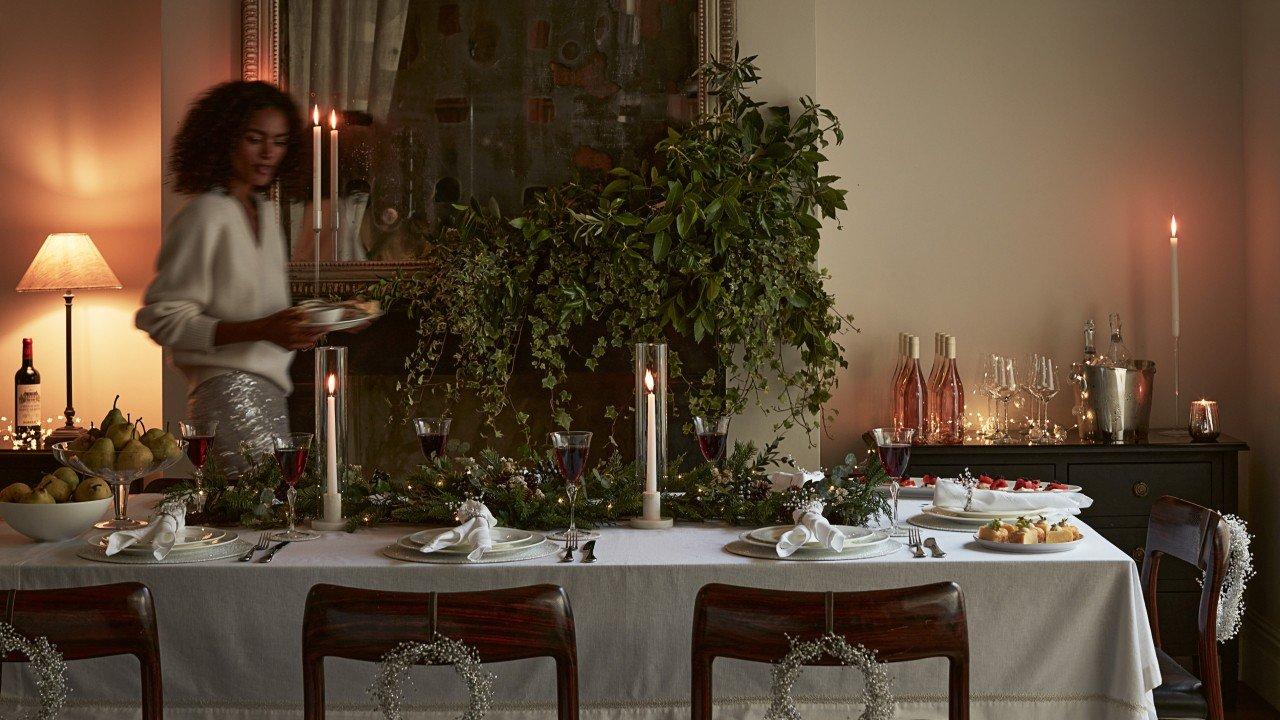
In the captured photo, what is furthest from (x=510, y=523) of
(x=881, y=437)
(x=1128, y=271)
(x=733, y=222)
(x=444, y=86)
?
(x=1128, y=271)

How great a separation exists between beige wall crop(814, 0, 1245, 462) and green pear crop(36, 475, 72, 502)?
2370mm

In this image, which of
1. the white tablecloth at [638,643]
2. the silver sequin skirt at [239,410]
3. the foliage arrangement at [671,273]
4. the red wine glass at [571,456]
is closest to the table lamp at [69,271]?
the silver sequin skirt at [239,410]

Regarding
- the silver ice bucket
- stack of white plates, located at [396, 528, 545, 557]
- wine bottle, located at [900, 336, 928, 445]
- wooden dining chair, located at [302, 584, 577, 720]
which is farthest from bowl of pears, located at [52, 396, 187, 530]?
the silver ice bucket

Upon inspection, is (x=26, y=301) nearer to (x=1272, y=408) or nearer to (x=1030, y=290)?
(x=1030, y=290)

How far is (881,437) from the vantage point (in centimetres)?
207

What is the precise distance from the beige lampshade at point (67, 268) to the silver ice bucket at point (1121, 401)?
10.3ft

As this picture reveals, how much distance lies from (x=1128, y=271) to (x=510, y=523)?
2.52 m

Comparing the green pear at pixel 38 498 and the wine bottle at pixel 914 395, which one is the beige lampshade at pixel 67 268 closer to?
the green pear at pixel 38 498

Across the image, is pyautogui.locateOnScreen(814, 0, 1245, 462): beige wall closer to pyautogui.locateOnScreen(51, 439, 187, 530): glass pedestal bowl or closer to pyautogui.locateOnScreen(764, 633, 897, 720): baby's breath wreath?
pyautogui.locateOnScreen(51, 439, 187, 530): glass pedestal bowl

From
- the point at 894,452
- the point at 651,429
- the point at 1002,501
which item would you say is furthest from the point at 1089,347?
the point at 651,429

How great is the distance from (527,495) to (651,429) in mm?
261

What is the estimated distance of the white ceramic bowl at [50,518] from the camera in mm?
1956

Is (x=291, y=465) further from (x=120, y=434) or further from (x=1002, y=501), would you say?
(x=1002, y=501)

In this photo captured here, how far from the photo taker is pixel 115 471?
2076 millimetres
